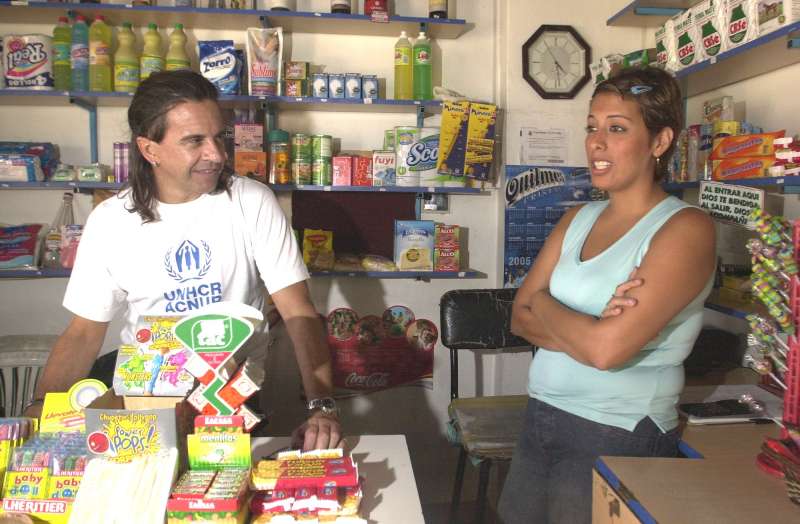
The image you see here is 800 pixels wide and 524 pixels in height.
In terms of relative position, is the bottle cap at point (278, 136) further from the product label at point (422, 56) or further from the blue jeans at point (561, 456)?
the blue jeans at point (561, 456)

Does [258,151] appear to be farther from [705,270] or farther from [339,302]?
[705,270]

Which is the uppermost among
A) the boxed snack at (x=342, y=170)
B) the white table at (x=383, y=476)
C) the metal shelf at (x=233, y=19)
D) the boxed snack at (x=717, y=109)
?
the metal shelf at (x=233, y=19)

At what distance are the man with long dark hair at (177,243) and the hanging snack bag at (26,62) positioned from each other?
1.45 metres

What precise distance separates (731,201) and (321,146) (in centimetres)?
179

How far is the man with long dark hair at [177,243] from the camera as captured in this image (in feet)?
5.59

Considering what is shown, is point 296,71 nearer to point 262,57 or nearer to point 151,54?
point 262,57

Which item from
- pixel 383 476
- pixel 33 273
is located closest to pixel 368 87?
pixel 33 273

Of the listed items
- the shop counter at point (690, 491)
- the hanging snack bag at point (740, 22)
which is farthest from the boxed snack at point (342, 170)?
the shop counter at point (690, 491)

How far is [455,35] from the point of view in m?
3.23

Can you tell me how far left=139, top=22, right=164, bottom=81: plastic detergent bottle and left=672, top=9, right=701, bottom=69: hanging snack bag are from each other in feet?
7.51

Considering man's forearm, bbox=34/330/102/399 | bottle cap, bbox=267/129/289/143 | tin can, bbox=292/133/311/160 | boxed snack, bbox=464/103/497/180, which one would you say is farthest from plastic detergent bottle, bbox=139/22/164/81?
man's forearm, bbox=34/330/102/399

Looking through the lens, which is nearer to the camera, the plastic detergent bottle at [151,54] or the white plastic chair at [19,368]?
the white plastic chair at [19,368]

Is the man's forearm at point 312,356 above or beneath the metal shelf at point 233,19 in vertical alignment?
beneath

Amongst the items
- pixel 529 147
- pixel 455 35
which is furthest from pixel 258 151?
pixel 529 147
